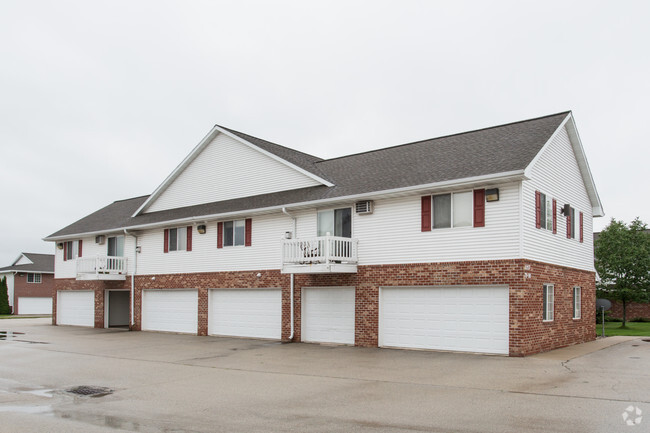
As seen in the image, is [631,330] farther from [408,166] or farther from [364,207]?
[364,207]

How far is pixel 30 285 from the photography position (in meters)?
50.6

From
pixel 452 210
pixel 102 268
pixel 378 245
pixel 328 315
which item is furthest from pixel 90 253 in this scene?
pixel 452 210

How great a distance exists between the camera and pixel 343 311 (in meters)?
18.8

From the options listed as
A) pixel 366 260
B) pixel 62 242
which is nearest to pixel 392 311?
pixel 366 260

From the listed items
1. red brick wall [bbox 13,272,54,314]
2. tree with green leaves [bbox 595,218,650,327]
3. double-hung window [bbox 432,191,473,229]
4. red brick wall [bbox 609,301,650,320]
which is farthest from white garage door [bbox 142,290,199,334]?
red brick wall [bbox 13,272,54,314]

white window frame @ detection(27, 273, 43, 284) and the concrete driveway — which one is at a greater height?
the concrete driveway

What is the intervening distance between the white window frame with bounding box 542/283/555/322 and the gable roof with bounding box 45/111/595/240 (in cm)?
394

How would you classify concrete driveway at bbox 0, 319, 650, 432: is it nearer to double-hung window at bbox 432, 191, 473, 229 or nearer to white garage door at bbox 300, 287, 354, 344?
white garage door at bbox 300, 287, 354, 344

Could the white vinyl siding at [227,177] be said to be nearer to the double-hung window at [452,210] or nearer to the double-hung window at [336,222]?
the double-hung window at [336,222]

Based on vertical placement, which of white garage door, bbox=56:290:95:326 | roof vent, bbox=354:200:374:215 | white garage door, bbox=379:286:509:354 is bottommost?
white garage door, bbox=56:290:95:326

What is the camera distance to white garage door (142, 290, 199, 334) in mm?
23641

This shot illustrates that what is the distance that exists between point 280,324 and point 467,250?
754cm

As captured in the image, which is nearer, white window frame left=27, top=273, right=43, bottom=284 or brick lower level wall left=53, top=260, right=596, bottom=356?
brick lower level wall left=53, top=260, right=596, bottom=356

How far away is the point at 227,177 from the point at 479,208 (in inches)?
446
